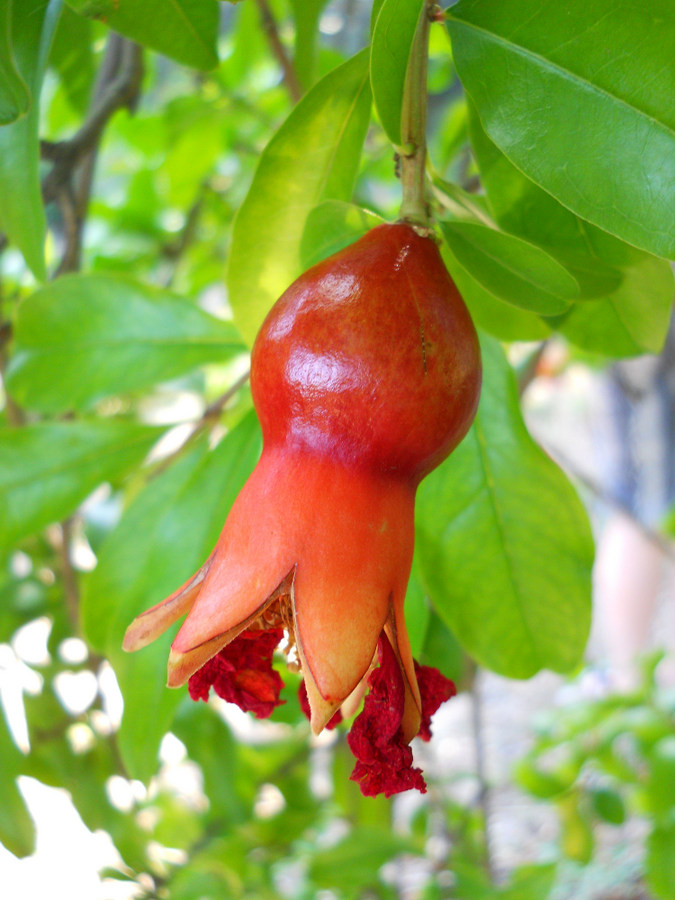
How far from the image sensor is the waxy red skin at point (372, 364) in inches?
13.1

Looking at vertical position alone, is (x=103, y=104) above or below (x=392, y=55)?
above

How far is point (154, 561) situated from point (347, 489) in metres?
0.34

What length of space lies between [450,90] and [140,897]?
140 cm

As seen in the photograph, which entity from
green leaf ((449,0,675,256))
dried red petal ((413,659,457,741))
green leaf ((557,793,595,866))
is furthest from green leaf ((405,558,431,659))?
green leaf ((557,793,595,866))

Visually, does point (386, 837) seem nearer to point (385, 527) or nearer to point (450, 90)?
point (385, 527)

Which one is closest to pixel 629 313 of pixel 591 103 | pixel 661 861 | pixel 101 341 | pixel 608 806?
pixel 591 103

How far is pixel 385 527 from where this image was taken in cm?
33

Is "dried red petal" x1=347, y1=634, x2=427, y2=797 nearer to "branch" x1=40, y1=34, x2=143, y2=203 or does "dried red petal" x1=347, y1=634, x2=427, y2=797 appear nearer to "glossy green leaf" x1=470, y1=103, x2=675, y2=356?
"glossy green leaf" x1=470, y1=103, x2=675, y2=356

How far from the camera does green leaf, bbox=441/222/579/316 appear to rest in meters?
0.38

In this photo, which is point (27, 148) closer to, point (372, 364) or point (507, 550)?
point (372, 364)

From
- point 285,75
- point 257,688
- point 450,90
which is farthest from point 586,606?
point 450,90

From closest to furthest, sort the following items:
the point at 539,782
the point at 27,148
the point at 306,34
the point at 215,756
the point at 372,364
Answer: the point at 372,364
the point at 27,148
the point at 306,34
the point at 215,756
the point at 539,782

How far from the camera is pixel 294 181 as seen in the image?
0.47 m

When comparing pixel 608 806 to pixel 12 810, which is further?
pixel 608 806
